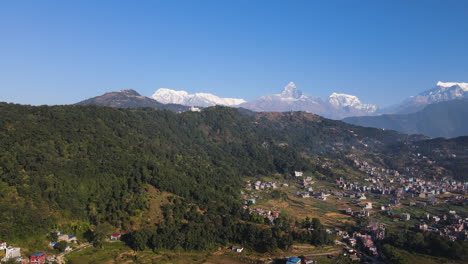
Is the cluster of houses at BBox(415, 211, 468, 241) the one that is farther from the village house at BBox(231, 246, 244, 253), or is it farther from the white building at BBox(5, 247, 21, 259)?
the white building at BBox(5, 247, 21, 259)

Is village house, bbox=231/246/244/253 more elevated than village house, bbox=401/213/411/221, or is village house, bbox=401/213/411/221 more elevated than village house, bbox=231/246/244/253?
village house, bbox=231/246/244/253

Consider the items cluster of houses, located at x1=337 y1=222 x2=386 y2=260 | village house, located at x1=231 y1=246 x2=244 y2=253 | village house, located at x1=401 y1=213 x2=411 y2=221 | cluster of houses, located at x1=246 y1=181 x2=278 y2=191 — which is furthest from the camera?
cluster of houses, located at x1=246 y1=181 x2=278 y2=191

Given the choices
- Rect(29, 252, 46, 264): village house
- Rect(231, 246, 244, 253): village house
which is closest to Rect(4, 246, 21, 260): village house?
Rect(29, 252, 46, 264): village house

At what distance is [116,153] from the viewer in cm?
5559

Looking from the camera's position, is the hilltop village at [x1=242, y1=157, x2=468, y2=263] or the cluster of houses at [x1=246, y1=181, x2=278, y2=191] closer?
the hilltop village at [x1=242, y1=157, x2=468, y2=263]

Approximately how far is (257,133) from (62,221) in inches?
3369

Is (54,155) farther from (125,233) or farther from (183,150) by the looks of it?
(183,150)

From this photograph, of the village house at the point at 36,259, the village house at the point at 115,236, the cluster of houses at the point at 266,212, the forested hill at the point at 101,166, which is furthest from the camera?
the cluster of houses at the point at 266,212

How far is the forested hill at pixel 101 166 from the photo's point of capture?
136 ft

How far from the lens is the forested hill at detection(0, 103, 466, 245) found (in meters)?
41.3

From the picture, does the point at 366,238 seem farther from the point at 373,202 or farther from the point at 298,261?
the point at 373,202

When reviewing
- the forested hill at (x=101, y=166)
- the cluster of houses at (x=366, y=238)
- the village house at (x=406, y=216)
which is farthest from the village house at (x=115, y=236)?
the village house at (x=406, y=216)

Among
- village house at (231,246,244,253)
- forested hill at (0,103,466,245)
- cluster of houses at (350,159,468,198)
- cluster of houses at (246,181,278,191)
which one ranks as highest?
forested hill at (0,103,466,245)

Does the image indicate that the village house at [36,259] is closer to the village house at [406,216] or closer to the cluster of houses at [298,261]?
the cluster of houses at [298,261]
